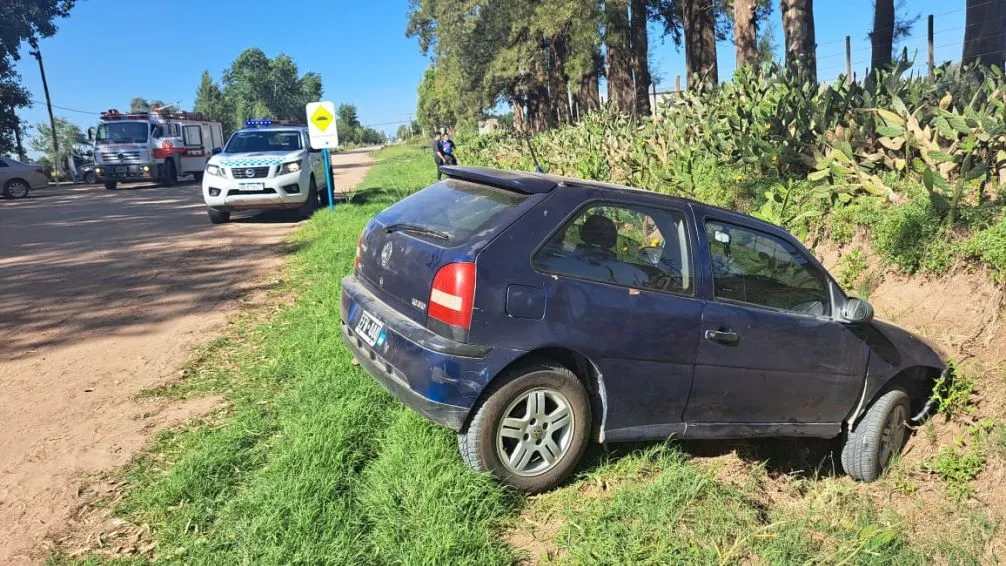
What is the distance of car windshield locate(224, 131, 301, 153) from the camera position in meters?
13.3

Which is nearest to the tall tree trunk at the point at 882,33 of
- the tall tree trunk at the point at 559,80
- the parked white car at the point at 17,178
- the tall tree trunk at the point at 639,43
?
the tall tree trunk at the point at 639,43

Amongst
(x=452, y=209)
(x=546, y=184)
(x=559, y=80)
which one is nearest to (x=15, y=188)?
(x=559, y=80)

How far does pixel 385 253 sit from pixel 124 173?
23.9 metres

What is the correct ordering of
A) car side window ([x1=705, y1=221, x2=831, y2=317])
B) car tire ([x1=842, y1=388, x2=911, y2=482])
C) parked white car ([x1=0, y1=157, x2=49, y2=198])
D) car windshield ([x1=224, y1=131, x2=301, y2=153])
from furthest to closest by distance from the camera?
parked white car ([x1=0, y1=157, x2=49, y2=198]) → car windshield ([x1=224, y1=131, x2=301, y2=153]) → car tire ([x1=842, y1=388, x2=911, y2=482]) → car side window ([x1=705, y1=221, x2=831, y2=317])

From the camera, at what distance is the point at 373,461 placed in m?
3.54

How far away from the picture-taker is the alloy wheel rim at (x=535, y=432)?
3260mm

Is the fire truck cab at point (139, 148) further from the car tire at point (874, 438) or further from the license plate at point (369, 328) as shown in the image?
the car tire at point (874, 438)

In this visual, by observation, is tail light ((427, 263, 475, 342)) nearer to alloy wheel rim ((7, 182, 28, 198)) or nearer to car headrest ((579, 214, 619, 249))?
car headrest ((579, 214, 619, 249))

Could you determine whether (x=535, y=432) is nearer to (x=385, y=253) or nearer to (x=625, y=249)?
(x=625, y=249)

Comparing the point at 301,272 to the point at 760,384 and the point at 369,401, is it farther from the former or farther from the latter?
the point at 760,384

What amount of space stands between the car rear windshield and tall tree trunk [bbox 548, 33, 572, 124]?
70.1 feet

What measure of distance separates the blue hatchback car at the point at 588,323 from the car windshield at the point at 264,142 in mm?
10336

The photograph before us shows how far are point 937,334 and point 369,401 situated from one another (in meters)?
4.08

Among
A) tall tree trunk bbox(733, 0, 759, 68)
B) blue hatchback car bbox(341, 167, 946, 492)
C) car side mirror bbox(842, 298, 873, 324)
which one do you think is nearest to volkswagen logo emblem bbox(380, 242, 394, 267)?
blue hatchback car bbox(341, 167, 946, 492)
